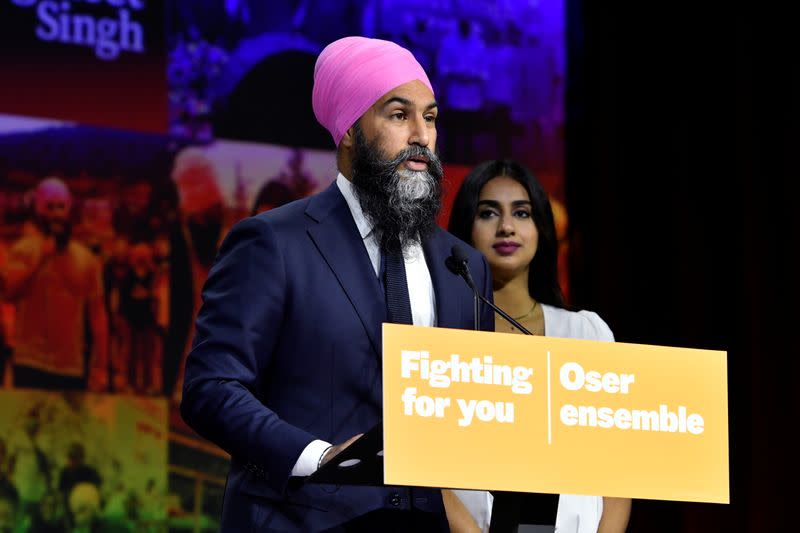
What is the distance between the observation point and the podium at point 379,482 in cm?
181

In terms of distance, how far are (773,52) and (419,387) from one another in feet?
12.6

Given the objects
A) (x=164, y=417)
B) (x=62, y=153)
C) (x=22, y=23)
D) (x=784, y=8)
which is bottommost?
(x=164, y=417)

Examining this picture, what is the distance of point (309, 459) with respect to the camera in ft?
6.72

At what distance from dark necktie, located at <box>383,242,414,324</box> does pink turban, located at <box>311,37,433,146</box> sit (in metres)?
0.30

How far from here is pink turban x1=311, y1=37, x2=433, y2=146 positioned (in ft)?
8.17

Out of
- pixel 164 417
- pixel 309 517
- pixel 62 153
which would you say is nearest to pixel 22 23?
pixel 62 153

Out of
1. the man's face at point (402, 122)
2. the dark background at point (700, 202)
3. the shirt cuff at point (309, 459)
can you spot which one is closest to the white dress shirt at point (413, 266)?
the man's face at point (402, 122)

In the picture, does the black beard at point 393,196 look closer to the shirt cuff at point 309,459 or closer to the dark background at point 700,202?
the shirt cuff at point 309,459

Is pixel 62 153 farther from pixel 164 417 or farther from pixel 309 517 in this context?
pixel 309 517

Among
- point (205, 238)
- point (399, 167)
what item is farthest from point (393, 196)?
point (205, 238)

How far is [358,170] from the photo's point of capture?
2.52 m

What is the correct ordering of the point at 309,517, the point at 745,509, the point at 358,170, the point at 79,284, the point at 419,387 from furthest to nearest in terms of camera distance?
the point at 745,509
the point at 79,284
the point at 358,170
the point at 309,517
the point at 419,387

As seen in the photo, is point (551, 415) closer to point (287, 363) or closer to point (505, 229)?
point (287, 363)

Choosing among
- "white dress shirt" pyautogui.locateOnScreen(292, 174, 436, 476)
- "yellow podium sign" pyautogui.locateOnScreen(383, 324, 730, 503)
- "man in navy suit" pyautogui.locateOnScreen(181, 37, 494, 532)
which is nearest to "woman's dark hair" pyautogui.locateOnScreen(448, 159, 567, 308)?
"man in navy suit" pyautogui.locateOnScreen(181, 37, 494, 532)
